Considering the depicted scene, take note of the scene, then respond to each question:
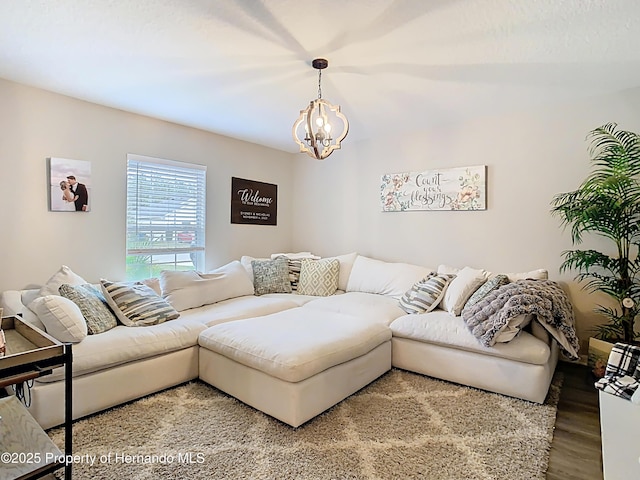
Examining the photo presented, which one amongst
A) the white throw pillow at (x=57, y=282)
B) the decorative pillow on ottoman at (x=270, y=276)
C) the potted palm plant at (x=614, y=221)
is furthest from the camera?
the decorative pillow on ottoman at (x=270, y=276)

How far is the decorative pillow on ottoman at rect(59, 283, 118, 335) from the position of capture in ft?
8.31

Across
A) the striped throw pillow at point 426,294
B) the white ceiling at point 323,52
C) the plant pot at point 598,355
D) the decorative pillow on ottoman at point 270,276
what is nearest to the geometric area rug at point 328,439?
the plant pot at point 598,355

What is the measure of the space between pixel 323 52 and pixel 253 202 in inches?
105

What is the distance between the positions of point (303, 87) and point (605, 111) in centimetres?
258

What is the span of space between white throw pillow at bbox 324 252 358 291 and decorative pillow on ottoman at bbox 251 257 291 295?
2.04 feet

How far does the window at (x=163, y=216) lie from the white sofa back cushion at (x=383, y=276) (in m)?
1.83

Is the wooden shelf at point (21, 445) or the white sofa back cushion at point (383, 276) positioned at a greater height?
the white sofa back cushion at point (383, 276)

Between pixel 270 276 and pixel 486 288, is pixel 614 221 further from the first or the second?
pixel 270 276

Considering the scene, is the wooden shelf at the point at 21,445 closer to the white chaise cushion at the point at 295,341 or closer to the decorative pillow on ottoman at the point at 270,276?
the white chaise cushion at the point at 295,341

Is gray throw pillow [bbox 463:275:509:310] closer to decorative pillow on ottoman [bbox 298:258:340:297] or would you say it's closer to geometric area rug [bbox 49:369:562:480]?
geometric area rug [bbox 49:369:562:480]

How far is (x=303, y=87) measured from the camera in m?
2.94

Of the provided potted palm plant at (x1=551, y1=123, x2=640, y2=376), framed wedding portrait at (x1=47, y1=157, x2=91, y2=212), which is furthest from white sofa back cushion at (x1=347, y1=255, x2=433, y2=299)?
framed wedding portrait at (x1=47, y1=157, x2=91, y2=212)

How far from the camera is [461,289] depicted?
10.5ft

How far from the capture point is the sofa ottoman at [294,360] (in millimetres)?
2164
